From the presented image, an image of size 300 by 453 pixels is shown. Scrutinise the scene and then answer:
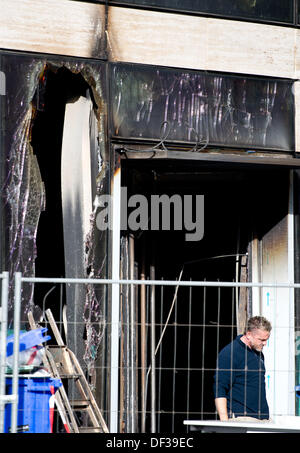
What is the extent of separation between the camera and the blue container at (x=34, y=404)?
22.4 ft

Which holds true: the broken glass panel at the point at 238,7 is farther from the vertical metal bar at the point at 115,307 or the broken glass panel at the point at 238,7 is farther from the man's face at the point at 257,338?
the man's face at the point at 257,338

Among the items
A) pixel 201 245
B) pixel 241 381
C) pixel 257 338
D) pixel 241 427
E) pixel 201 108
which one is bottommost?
pixel 241 427

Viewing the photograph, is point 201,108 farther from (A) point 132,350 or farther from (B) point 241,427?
(B) point 241,427

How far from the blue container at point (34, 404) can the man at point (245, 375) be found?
1.49 meters

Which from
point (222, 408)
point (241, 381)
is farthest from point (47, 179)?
point (222, 408)

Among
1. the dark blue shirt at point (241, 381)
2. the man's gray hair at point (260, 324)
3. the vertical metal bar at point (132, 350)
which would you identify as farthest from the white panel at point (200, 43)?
the dark blue shirt at point (241, 381)

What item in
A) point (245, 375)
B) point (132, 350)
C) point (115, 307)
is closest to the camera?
point (245, 375)

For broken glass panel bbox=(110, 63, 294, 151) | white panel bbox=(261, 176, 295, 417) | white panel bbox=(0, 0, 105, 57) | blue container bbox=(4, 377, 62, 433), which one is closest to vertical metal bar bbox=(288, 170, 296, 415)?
white panel bbox=(261, 176, 295, 417)

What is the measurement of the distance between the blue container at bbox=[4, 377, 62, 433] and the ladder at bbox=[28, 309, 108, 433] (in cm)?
71

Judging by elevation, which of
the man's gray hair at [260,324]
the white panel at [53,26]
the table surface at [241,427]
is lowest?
the table surface at [241,427]

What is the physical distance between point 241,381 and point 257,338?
39cm

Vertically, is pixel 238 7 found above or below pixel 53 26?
above

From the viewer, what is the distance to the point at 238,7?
382 inches
